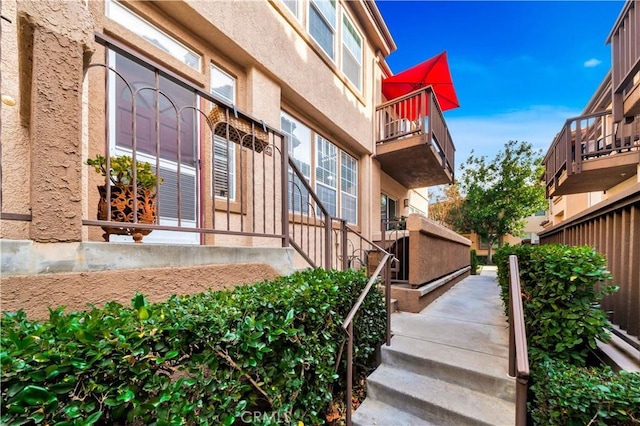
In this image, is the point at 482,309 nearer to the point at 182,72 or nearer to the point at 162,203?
the point at 162,203

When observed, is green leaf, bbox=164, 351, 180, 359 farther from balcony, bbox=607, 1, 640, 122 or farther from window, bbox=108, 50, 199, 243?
balcony, bbox=607, 1, 640, 122

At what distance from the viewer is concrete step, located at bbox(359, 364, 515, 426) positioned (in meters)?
2.44

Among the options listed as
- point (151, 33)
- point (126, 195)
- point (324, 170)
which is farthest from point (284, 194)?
point (324, 170)

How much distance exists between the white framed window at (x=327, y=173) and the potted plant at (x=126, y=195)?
4341mm

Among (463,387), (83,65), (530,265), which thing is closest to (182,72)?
(83,65)

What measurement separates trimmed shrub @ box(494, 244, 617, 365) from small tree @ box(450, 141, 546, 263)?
16712 mm

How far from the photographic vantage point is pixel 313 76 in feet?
19.1

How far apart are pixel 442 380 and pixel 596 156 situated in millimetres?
8022

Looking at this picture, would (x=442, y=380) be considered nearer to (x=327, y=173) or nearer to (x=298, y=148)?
(x=298, y=148)

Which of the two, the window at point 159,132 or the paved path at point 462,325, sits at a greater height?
the window at point 159,132

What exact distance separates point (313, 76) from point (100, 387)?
6.10m

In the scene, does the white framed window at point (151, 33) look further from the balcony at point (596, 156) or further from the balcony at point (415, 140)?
the balcony at point (596, 156)

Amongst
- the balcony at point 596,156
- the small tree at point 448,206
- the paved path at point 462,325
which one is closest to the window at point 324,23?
the paved path at point 462,325

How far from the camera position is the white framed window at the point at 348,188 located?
744 centimetres
